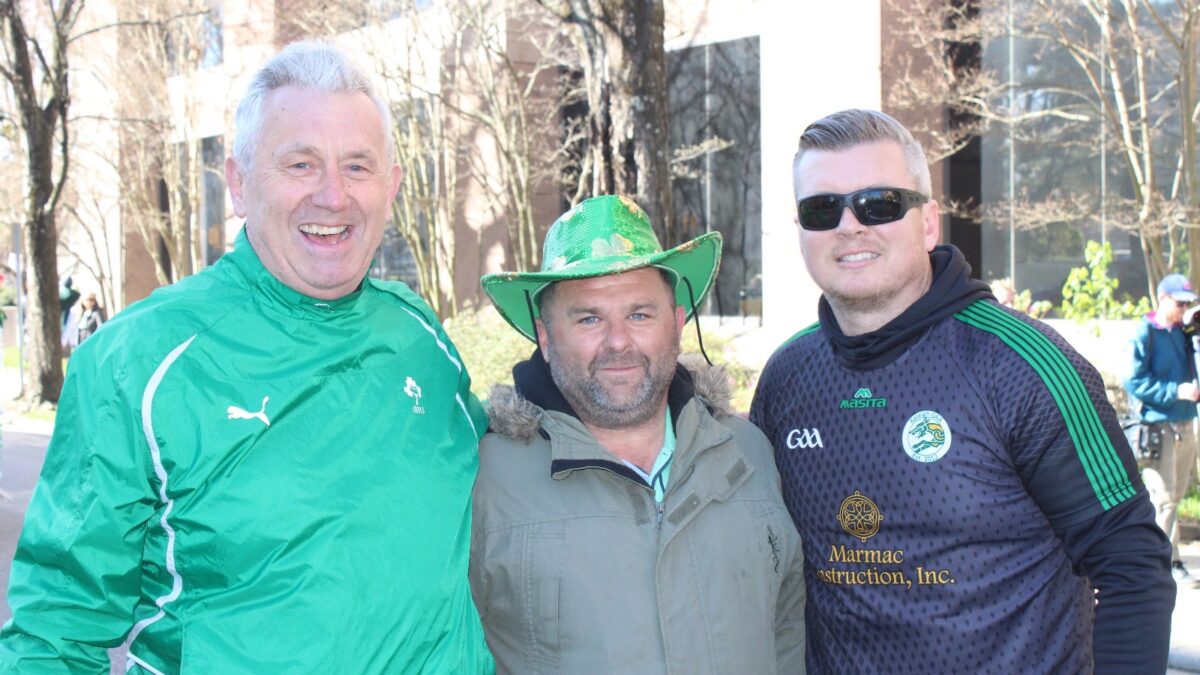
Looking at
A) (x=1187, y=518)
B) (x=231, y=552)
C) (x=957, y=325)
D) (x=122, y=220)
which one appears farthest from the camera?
(x=122, y=220)

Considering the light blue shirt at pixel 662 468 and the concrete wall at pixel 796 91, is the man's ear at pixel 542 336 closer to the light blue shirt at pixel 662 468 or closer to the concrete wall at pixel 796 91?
the light blue shirt at pixel 662 468

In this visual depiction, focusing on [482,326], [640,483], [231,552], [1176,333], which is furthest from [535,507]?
[482,326]

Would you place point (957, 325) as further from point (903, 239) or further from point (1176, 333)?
point (1176, 333)

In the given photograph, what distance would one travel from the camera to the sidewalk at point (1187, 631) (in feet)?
19.9

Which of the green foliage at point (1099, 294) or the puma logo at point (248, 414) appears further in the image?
the green foliage at point (1099, 294)

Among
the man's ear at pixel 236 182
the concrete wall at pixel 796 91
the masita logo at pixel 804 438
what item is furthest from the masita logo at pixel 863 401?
the concrete wall at pixel 796 91

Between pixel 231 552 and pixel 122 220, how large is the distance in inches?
1129

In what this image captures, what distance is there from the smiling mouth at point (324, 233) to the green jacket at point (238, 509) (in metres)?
0.14

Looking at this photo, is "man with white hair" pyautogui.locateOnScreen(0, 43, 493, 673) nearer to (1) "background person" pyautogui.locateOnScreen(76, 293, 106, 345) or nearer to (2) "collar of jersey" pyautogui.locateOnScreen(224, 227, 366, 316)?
(2) "collar of jersey" pyautogui.locateOnScreen(224, 227, 366, 316)

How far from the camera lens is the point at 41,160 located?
1673 cm

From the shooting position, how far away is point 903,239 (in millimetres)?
2826

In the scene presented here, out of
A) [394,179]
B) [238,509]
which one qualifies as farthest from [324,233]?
[238,509]

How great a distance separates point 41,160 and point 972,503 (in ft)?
56.3

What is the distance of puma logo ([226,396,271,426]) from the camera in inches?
92.4
